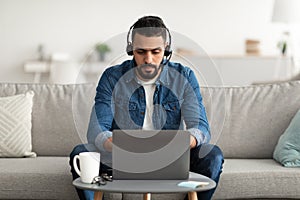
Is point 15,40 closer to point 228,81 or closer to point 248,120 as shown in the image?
point 228,81

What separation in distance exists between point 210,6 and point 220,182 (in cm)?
518

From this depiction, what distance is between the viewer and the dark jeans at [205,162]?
2.57 m

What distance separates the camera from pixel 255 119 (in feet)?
11.4

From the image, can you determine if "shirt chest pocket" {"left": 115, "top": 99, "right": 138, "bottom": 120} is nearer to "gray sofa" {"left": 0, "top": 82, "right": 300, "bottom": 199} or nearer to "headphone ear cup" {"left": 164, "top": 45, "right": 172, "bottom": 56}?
"headphone ear cup" {"left": 164, "top": 45, "right": 172, "bottom": 56}

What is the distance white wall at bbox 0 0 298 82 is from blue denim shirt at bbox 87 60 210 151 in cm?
512

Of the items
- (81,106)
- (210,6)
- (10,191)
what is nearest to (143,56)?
(81,106)

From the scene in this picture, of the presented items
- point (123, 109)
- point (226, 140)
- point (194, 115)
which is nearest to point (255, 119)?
point (226, 140)

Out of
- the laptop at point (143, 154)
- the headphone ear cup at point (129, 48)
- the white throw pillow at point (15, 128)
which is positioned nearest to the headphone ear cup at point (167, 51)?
the headphone ear cup at point (129, 48)

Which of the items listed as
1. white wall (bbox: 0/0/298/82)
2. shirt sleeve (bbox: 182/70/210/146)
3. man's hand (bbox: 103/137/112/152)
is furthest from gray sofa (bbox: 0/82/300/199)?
white wall (bbox: 0/0/298/82)

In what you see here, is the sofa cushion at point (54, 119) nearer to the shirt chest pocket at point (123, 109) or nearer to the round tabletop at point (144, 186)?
the shirt chest pocket at point (123, 109)

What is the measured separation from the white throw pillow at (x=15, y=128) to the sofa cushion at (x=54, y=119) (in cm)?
6

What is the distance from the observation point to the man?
2580 millimetres

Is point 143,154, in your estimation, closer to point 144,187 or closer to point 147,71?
point 144,187

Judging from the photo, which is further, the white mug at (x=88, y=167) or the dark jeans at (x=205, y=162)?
the dark jeans at (x=205, y=162)
